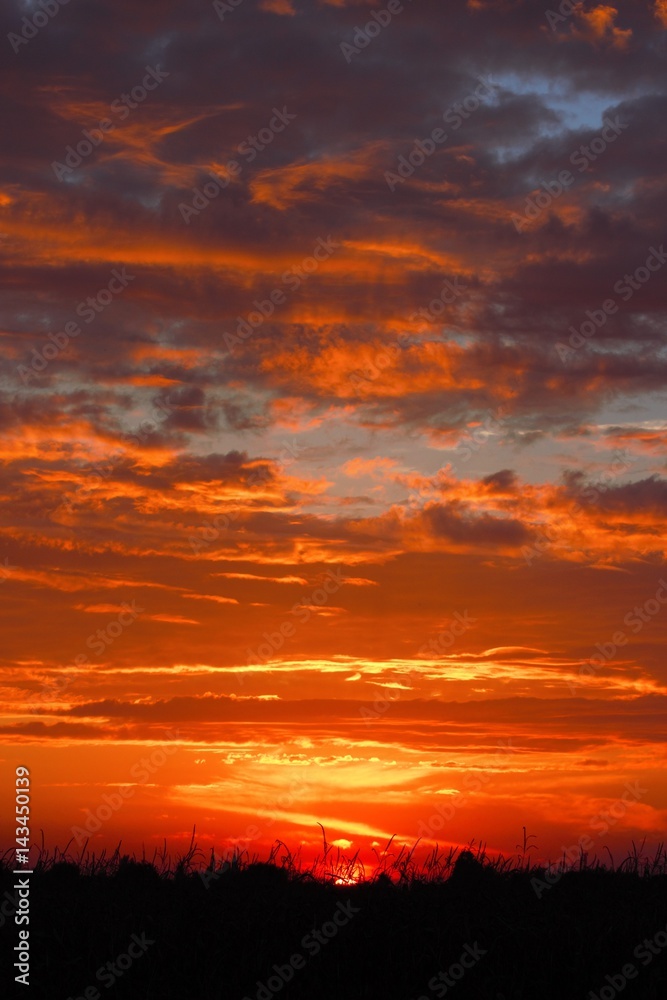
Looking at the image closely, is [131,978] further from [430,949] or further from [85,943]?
[430,949]

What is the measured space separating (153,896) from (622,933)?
5.70 meters

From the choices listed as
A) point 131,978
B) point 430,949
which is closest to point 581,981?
point 430,949

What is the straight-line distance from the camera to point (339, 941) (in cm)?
1180

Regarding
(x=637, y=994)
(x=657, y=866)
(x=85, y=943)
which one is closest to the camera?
(x=637, y=994)

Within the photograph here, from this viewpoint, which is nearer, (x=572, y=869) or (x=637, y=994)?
(x=637, y=994)

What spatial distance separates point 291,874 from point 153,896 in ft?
6.88

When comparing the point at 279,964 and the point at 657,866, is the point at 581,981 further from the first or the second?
the point at 657,866

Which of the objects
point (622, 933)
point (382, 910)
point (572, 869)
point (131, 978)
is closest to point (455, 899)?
point (382, 910)

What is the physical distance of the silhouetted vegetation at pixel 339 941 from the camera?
36.1 ft

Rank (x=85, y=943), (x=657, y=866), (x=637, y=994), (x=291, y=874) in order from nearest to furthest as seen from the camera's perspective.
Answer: (x=637, y=994)
(x=85, y=943)
(x=291, y=874)
(x=657, y=866)

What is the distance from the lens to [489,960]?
1142 centimetres

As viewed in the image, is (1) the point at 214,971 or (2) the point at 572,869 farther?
(2) the point at 572,869

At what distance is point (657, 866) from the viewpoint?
1602 centimetres

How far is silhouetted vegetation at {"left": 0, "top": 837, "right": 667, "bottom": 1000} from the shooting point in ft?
36.1
